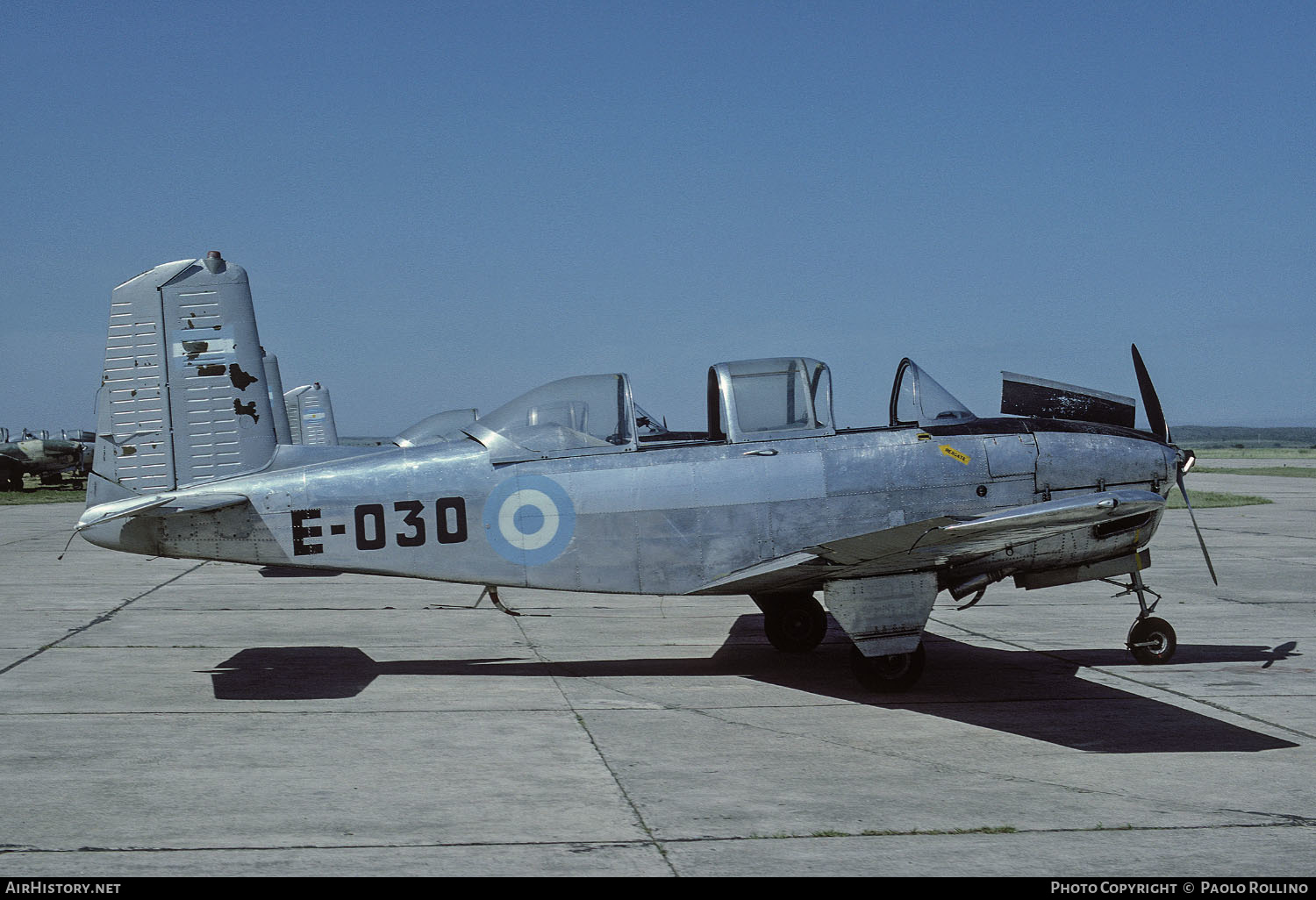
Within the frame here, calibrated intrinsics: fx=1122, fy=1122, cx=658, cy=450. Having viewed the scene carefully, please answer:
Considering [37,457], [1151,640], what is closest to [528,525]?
[1151,640]

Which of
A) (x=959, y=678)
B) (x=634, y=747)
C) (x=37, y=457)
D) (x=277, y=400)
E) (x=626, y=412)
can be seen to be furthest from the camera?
(x=37, y=457)

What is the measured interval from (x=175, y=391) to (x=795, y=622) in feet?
18.9

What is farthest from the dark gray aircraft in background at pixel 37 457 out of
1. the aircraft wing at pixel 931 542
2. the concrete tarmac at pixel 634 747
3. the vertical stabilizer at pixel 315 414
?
the aircraft wing at pixel 931 542

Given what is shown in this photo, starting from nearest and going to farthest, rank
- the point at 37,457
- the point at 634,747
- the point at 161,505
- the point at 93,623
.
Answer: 1. the point at 634,747
2. the point at 161,505
3. the point at 93,623
4. the point at 37,457

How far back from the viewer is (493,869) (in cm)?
487

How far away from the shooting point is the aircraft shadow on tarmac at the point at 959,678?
7.52 meters

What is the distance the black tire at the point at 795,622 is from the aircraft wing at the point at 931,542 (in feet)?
4.20

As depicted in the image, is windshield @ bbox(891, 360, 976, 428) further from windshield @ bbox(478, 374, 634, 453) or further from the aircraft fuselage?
windshield @ bbox(478, 374, 634, 453)

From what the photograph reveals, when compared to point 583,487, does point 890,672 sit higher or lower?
lower

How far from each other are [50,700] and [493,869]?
16.5ft

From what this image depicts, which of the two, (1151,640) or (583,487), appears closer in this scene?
(583,487)

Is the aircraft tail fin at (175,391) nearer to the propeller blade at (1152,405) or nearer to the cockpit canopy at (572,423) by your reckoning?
the cockpit canopy at (572,423)

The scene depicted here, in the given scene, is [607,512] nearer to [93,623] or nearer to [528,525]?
[528,525]

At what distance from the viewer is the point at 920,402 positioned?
939 centimetres
